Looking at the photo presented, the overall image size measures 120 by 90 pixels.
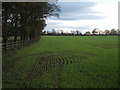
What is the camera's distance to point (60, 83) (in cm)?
665

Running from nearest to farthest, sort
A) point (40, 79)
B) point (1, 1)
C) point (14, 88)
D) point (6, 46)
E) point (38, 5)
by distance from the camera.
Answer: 1. point (14, 88)
2. point (40, 79)
3. point (1, 1)
4. point (6, 46)
5. point (38, 5)

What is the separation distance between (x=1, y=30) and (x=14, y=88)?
36.9 feet

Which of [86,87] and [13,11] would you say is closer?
[86,87]

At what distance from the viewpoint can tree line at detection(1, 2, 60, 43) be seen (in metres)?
17.3

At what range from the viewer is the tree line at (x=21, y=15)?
56.9 ft

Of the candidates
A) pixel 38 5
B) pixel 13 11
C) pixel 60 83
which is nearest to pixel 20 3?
pixel 13 11

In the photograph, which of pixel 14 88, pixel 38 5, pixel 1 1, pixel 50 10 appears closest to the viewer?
pixel 14 88

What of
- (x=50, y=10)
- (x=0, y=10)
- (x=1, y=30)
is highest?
(x=50, y=10)

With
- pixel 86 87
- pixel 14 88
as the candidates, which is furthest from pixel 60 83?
pixel 14 88

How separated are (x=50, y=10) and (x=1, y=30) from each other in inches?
619

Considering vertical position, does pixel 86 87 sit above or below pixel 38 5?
below

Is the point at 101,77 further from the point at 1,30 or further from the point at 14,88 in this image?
the point at 1,30

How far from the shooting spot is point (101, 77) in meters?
7.68

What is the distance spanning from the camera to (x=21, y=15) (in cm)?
2448
